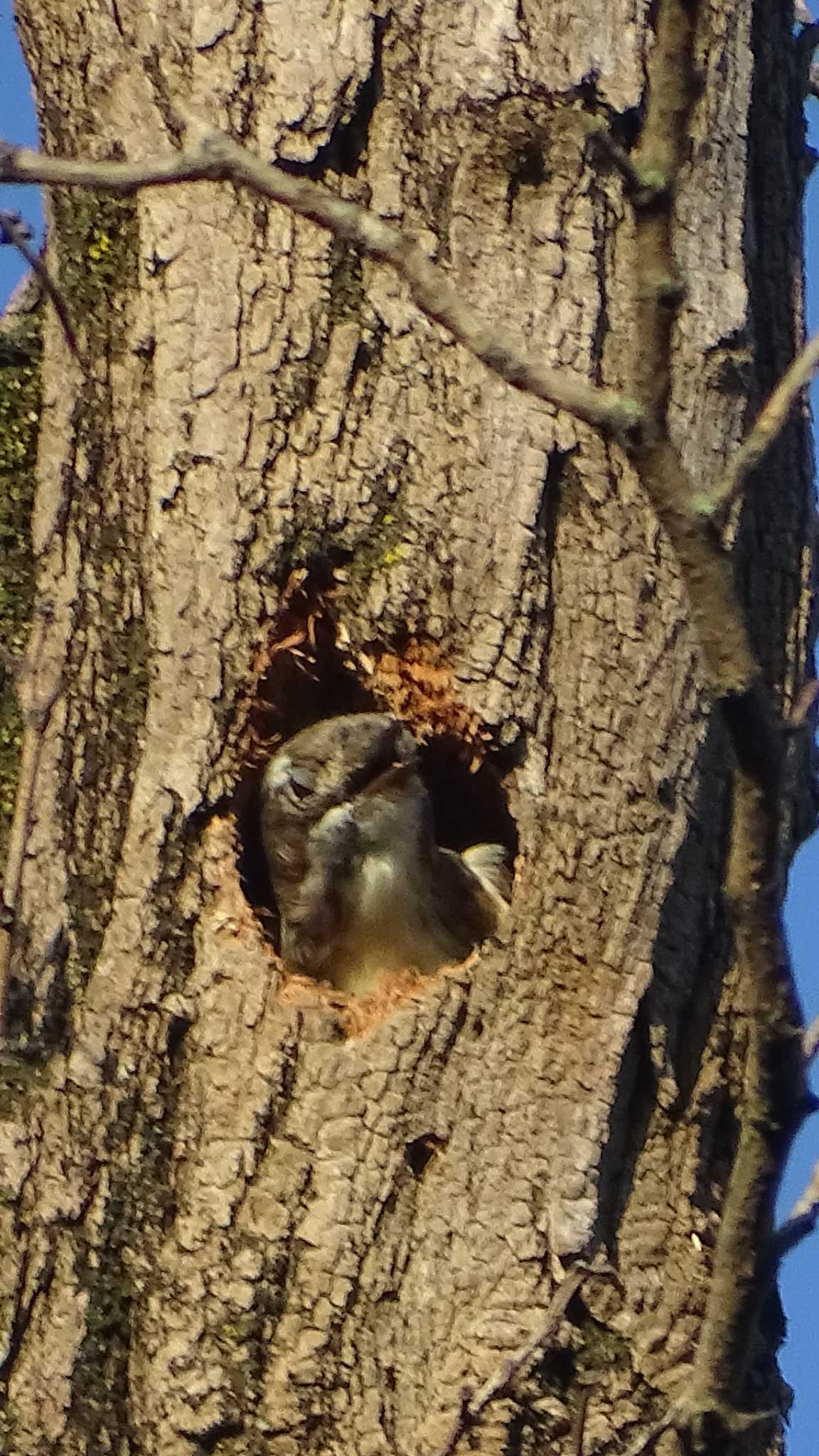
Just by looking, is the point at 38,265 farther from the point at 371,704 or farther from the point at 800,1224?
the point at 800,1224

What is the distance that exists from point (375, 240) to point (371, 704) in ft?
5.68

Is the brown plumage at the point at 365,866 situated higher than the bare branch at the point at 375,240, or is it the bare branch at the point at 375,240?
the brown plumage at the point at 365,866

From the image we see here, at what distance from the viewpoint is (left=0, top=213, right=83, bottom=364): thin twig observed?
291 centimetres

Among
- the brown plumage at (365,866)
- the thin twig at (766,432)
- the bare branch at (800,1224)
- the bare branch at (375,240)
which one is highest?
the brown plumage at (365,866)

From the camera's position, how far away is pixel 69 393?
10.9 ft

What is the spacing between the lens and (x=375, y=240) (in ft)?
5.98

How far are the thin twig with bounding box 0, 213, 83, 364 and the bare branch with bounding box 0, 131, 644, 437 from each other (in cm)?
109

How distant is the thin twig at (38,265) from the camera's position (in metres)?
2.91

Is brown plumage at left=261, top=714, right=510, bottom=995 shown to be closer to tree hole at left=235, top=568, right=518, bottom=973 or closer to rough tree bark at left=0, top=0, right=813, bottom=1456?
tree hole at left=235, top=568, right=518, bottom=973

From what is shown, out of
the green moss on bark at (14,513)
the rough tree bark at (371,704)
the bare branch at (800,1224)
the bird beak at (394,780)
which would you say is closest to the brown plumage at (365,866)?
the bird beak at (394,780)

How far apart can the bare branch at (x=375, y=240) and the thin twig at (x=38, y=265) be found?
1086 mm

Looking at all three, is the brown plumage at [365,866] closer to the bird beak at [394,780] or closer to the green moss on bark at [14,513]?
the bird beak at [394,780]

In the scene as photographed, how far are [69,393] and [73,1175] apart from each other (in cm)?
120

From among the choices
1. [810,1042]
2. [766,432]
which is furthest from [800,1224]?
[766,432]
